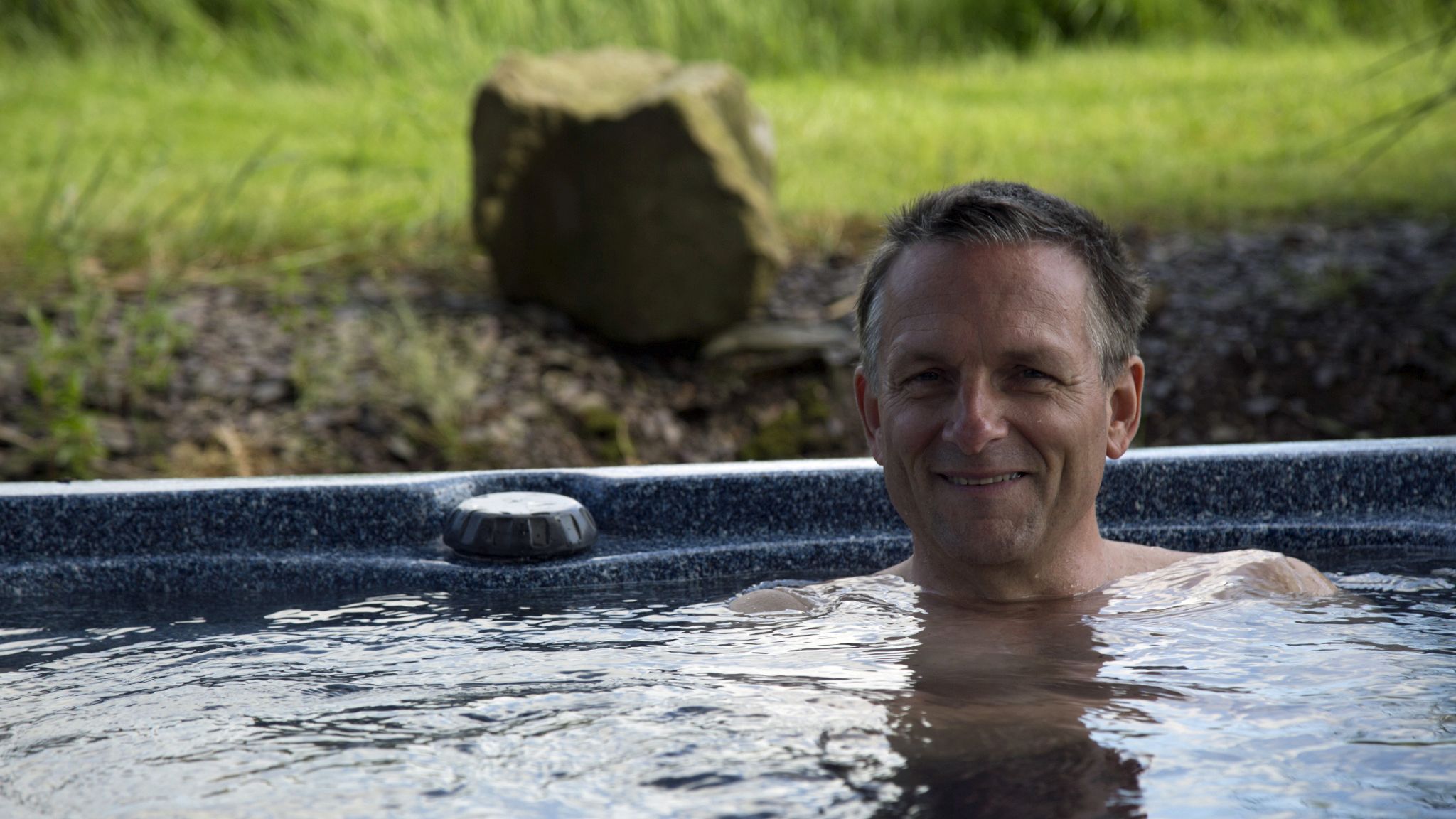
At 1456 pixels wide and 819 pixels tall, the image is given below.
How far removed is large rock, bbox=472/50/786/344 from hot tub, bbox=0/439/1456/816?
230cm

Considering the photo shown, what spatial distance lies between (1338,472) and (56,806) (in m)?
2.65

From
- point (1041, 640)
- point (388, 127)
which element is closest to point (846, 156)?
point (388, 127)

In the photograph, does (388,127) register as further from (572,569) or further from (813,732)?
(813,732)

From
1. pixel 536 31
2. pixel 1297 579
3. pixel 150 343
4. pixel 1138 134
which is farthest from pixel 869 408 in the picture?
pixel 536 31

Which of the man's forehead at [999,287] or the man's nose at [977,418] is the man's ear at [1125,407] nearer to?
the man's forehead at [999,287]

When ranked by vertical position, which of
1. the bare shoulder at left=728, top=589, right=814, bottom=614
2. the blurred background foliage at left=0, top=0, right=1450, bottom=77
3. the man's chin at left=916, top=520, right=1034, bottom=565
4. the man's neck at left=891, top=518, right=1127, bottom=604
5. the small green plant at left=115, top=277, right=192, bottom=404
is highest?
the blurred background foliage at left=0, top=0, right=1450, bottom=77

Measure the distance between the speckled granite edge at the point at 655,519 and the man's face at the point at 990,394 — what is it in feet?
2.99

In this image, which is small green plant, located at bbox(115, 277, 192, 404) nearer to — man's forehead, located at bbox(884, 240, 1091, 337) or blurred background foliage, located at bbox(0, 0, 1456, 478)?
blurred background foliage, located at bbox(0, 0, 1456, 478)

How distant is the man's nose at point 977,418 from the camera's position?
A: 2225 mm

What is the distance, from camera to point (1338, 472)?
10.9 feet

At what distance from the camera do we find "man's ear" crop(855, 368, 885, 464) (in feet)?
8.21

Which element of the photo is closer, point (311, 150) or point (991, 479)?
point (991, 479)

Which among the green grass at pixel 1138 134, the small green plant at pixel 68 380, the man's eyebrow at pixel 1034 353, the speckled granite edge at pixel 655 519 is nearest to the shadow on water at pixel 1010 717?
the man's eyebrow at pixel 1034 353

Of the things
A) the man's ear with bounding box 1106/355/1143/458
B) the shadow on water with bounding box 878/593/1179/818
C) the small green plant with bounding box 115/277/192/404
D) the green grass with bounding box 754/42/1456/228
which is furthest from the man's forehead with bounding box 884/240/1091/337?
the green grass with bounding box 754/42/1456/228
